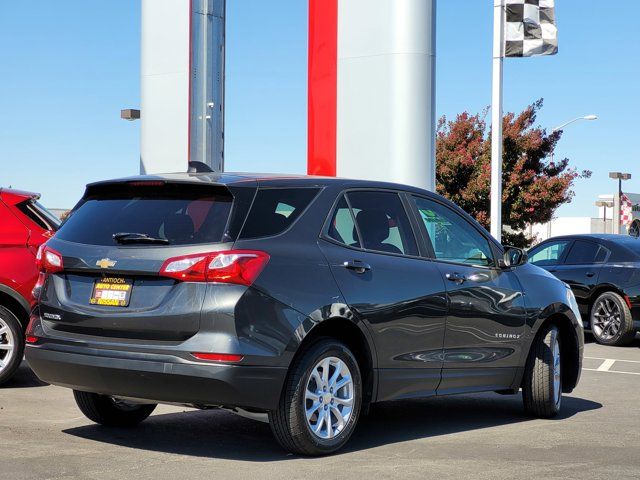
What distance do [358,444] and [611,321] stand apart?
363 inches

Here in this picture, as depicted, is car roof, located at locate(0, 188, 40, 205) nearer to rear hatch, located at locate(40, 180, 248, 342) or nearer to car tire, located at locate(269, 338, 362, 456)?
rear hatch, located at locate(40, 180, 248, 342)

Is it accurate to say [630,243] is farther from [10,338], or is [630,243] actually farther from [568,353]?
[10,338]

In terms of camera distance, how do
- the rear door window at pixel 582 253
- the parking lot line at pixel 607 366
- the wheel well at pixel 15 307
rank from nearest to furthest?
the wheel well at pixel 15 307 → the parking lot line at pixel 607 366 → the rear door window at pixel 582 253

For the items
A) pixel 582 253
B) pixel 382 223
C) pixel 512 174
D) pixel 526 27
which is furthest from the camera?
pixel 512 174

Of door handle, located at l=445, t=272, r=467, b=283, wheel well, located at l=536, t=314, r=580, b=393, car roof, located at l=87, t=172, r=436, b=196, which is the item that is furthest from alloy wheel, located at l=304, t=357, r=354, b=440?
wheel well, located at l=536, t=314, r=580, b=393

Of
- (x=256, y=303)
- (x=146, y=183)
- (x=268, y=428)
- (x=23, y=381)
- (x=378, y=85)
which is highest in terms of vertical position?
(x=378, y=85)

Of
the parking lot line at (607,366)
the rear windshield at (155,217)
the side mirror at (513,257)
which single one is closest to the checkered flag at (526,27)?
the parking lot line at (607,366)

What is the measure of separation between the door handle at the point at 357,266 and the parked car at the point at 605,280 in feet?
30.2

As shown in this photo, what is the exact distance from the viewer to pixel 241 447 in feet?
23.4

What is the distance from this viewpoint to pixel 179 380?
6.34 m

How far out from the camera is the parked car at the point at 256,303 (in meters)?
6.37

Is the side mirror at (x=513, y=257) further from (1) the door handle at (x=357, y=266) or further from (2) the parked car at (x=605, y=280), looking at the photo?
(2) the parked car at (x=605, y=280)

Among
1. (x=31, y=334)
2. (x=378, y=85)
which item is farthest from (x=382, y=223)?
(x=378, y=85)

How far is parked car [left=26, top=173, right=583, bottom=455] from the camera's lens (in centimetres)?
637
